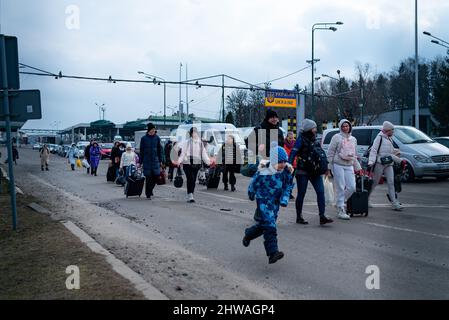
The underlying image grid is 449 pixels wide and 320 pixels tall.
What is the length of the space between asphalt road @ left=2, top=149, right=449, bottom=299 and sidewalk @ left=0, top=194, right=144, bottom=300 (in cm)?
153

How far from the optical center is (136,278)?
17.5ft

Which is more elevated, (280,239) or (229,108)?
(229,108)

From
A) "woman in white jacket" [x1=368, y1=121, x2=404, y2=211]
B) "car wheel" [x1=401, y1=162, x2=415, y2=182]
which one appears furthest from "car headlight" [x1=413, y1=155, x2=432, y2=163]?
"woman in white jacket" [x1=368, y1=121, x2=404, y2=211]

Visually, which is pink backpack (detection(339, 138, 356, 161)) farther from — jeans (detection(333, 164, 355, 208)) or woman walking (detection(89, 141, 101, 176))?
woman walking (detection(89, 141, 101, 176))

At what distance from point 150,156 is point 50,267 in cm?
805

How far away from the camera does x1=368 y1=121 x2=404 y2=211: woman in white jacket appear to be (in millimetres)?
10906

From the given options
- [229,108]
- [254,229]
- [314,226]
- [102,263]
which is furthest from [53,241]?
[229,108]

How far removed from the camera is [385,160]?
10828mm

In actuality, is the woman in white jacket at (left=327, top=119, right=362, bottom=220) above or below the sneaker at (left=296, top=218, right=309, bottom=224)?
above

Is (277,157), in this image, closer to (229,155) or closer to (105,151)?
(229,155)

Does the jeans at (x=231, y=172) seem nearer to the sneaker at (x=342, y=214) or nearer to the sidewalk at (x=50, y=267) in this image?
the sneaker at (x=342, y=214)
